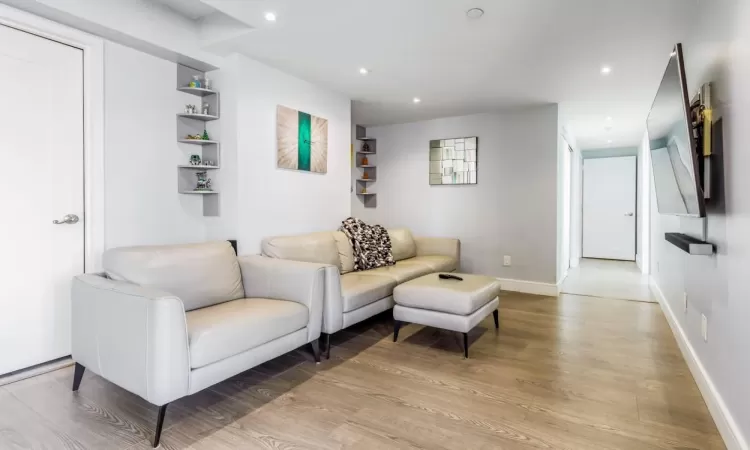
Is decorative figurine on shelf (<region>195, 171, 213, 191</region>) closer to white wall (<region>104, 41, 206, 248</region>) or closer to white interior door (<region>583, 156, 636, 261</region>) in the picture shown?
white wall (<region>104, 41, 206, 248</region>)

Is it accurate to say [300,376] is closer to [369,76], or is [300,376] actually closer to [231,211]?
[231,211]

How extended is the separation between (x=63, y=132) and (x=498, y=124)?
170 inches

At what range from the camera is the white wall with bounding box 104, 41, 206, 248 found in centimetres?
274

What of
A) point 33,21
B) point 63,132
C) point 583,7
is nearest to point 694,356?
point 583,7

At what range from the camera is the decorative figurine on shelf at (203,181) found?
10.7 ft

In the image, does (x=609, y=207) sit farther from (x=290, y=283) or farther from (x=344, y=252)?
(x=290, y=283)

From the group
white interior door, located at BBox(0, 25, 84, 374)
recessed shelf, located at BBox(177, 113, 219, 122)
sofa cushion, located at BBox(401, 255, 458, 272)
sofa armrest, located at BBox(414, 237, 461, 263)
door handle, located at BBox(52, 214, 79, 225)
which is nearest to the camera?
white interior door, located at BBox(0, 25, 84, 374)

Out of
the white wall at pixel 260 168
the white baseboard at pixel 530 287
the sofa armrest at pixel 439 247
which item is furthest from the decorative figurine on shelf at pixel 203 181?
the white baseboard at pixel 530 287

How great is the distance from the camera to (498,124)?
4930mm

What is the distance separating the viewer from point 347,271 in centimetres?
371

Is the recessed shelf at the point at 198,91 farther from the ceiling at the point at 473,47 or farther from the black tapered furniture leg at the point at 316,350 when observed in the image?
the black tapered furniture leg at the point at 316,350

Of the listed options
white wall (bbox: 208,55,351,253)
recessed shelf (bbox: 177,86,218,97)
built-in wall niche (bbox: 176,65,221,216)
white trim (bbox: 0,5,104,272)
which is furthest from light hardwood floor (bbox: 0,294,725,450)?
recessed shelf (bbox: 177,86,218,97)

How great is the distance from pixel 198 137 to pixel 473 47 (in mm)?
2262

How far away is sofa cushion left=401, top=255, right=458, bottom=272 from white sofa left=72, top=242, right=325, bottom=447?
189 centimetres
